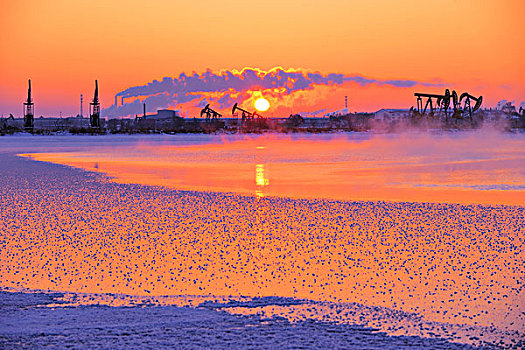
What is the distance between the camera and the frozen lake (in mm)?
5801

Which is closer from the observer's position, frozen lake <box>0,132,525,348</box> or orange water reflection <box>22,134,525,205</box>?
frozen lake <box>0,132,525,348</box>

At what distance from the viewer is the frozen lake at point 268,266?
580cm

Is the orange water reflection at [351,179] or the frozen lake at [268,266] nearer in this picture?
the frozen lake at [268,266]

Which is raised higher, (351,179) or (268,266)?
(351,179)

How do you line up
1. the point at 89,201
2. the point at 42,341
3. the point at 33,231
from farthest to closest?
the point at 89,201, the point at 33,231, the point at 42,341

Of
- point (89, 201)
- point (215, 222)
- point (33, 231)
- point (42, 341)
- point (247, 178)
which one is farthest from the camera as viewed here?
point (247, 178)

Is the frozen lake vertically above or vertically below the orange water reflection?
below

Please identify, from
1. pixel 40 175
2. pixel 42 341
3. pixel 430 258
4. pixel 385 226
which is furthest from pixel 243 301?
pixel 40 175

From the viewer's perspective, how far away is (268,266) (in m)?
8.19

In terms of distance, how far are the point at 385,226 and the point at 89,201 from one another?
6.47 m

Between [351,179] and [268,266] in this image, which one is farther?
[351,179]

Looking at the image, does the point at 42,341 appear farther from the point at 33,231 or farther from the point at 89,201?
the point at 89,201

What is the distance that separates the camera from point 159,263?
27.6 feet

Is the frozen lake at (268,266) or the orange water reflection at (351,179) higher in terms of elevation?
the orange water reflection at (351,179)
